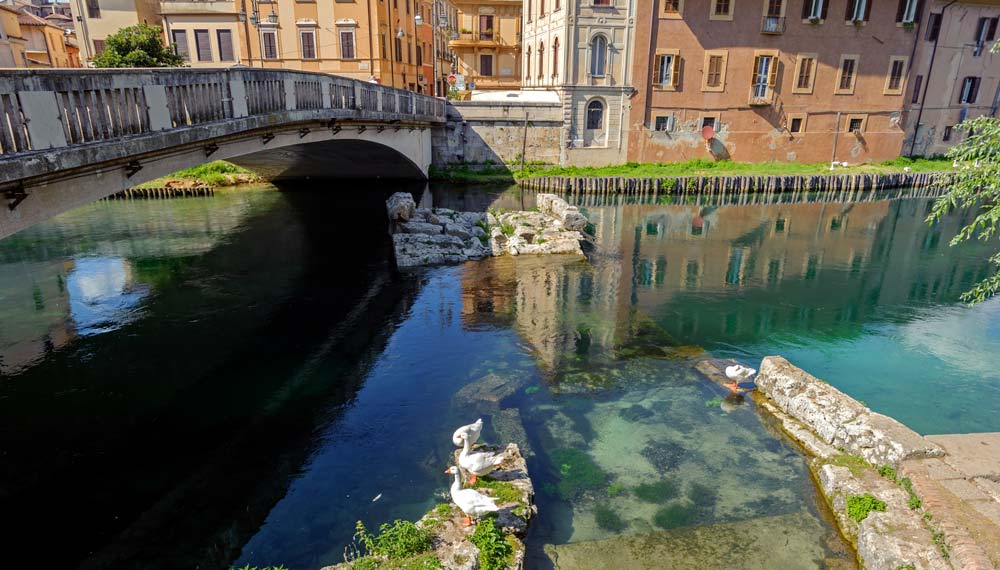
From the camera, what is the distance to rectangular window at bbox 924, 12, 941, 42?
50906 millimetres

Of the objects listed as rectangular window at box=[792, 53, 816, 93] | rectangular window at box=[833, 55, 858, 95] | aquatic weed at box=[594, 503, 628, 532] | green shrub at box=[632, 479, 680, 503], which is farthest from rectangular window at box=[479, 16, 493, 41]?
aquatic weed at box=[594, 503, 628, 532]

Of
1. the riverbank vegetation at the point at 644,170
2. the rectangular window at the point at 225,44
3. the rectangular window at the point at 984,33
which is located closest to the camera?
the riverbank vegetation at the point at 644,170

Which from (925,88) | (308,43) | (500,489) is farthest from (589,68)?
(500,489)

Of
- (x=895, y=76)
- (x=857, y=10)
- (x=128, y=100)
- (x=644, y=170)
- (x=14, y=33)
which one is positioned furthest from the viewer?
(x=14, y=33)

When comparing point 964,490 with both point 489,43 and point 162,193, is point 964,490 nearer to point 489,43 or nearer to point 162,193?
point 162,193

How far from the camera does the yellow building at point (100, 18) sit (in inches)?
1917

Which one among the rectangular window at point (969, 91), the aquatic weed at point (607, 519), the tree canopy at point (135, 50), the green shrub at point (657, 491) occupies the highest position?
the tree canopy at point (135, 50)

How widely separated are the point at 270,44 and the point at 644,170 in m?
30.6

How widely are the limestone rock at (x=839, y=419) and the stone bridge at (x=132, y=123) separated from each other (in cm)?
1388

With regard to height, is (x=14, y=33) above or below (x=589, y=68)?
above

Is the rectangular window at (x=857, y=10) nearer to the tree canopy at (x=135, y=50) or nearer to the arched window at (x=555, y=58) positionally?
the arched window at (x=555, y=58)

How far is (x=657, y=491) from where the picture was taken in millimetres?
10711

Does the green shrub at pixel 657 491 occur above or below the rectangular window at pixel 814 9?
below

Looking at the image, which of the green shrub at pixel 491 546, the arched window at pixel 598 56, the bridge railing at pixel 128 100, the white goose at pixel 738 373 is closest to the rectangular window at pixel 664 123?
the arched window at pixel 598 56
